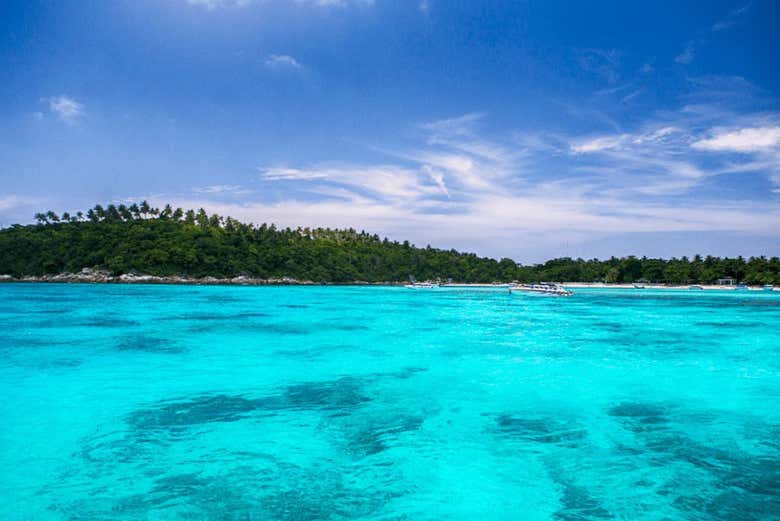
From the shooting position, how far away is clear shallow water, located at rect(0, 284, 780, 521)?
7.80 m

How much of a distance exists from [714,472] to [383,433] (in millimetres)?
6418

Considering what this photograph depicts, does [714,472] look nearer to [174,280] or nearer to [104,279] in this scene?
[174,280]

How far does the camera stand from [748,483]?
8383mm

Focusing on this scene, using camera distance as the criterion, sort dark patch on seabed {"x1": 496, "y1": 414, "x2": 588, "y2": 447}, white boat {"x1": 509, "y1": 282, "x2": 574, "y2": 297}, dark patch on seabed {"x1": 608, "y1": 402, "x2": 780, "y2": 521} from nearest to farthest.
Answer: dark patch on seabed {"x1": 608, "y1": 402, "x2": 780, "y2": 521}
dark patch on seabed {"x1": 496, "y1": 414, "x2": 588, "y2": 447}
white boat {"x1": 509, "y1": 282, "x2": 574, "y2": 297}

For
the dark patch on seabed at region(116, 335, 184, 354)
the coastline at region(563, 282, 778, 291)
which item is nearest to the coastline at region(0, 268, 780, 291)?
the coastline at region(563, 282, 778, 291)

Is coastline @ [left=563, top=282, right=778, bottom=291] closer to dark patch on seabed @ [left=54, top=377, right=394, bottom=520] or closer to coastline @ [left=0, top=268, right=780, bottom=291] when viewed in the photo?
coastline @ [left=0, top=268, right=780, bottom=291]

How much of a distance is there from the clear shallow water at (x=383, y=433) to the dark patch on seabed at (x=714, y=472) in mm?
42

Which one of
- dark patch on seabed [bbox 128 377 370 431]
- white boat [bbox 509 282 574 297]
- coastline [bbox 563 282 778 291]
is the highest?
coastline [bbox 563 282 778 291]

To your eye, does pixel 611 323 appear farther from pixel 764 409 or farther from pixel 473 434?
pixel 473 434

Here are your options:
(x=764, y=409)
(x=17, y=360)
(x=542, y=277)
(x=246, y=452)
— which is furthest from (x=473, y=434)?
(x=542, y=277)

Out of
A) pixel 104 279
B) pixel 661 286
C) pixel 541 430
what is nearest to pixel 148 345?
pixel 541 430

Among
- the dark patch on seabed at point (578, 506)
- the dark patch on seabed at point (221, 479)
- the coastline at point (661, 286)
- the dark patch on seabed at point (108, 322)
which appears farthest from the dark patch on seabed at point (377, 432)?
the coastline at point (661, 286)

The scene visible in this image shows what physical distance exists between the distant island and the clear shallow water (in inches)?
4305

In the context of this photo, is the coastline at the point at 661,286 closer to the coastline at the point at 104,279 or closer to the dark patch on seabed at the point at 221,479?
the coastline at the point at 104,279
